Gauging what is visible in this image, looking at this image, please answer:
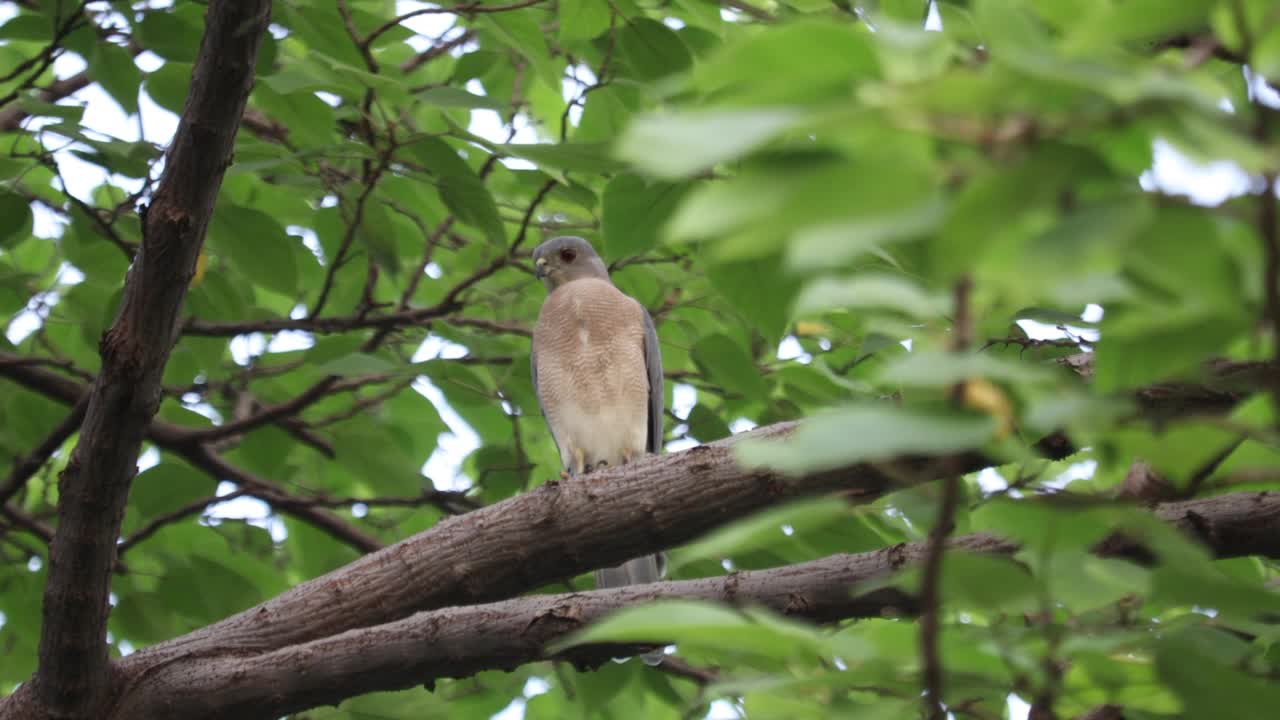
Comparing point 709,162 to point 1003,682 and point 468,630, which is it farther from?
point 468,630

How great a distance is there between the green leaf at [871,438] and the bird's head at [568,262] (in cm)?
524

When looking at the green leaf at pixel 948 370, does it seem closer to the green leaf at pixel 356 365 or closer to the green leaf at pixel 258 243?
the green leaf at pixel 356 365

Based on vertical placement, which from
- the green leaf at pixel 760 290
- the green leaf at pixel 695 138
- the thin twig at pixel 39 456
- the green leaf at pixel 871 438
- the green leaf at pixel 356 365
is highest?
Answer: the green leaf at pixel 695 138

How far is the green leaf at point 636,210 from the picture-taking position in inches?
127

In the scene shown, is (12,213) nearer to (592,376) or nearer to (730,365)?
(730,365)

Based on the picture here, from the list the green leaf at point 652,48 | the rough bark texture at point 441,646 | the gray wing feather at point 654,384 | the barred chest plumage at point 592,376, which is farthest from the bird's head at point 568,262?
the rough bark texture at point 441,646

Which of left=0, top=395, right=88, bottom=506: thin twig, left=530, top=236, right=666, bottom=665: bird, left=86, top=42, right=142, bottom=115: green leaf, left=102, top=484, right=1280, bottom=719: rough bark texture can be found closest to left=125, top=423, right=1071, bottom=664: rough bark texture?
left=102, top=484, right=1280, bottom=719: rough bark texture

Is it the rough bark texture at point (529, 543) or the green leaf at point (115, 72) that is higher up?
the green leaf at point (115, 72)

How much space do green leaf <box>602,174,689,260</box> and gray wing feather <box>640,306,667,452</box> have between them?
245cm

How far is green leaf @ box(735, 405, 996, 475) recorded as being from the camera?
1.01 m

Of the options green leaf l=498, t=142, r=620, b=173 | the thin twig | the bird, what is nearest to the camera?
green leaf l=498, t=142, r=620, b=173

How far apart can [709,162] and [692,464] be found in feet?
8.14

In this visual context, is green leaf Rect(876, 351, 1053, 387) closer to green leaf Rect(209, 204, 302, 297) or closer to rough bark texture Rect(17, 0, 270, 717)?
rough bark texture Rect(17, 0, 270, 717)

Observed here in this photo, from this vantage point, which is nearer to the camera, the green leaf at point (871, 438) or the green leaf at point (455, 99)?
the green leaf at point (871, 438)
